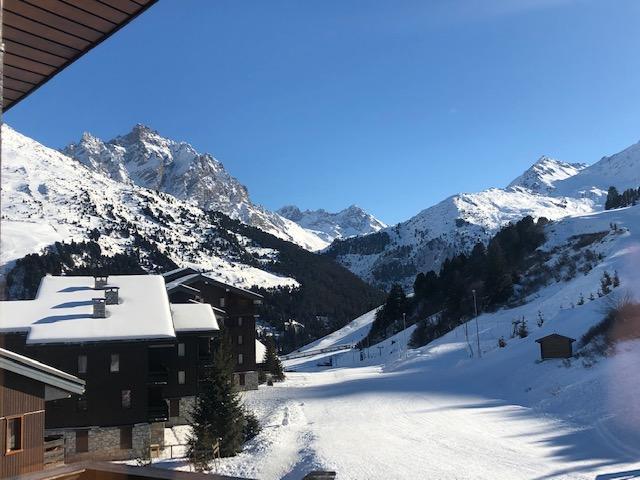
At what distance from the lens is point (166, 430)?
34812 mm

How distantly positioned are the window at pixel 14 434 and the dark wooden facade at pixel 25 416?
0.06m

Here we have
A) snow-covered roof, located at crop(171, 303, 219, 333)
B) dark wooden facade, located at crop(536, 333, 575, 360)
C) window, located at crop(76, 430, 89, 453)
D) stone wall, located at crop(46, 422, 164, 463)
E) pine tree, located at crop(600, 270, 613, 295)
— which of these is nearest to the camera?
stone wall, located at crop(46, 422, 164, 463)

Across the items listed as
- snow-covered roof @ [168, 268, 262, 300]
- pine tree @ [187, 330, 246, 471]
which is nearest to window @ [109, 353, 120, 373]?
pine tree @ [187, 330, 246, 471]

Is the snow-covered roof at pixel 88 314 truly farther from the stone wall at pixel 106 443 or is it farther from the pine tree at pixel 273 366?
the pine tree at pixel 273 366

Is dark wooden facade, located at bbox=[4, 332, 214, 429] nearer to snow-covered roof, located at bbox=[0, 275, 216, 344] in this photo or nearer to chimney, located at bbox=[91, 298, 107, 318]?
snow-covered roof, located at bbox=[0, 275, 216, 344]

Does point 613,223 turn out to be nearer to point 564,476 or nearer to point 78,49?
point 564,476

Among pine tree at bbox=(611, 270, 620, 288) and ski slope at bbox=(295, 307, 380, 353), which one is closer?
pine tree at bbox=(611, 270, 620, 288)

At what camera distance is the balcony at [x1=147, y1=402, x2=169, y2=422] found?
30.0 m

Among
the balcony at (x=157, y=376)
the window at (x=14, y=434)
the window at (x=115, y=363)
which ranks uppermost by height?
the window at (x=115, y=363)

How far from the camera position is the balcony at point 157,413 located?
30000 mm

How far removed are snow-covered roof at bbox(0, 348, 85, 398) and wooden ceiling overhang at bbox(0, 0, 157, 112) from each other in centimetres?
1197

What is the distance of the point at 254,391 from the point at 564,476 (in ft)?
117

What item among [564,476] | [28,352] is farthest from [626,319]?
[28,352]

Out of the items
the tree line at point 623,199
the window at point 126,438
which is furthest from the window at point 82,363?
the tree line at point 623,199
